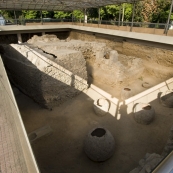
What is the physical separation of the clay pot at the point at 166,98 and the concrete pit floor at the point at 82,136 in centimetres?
23

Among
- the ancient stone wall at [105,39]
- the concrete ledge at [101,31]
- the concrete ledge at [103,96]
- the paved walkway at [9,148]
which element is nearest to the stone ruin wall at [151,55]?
the ancient stone wall at [105,39]

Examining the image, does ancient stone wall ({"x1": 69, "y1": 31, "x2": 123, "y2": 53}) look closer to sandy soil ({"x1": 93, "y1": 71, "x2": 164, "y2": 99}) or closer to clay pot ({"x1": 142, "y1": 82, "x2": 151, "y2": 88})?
sandy soil ({"x1": 93, "y1": 71, "x2": 164, "y2": 99})

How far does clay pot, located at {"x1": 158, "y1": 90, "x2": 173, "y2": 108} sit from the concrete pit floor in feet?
0.75

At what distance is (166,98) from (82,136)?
5176 mm

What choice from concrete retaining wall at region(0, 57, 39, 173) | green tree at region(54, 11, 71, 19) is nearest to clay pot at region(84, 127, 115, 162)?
concrete retaining wall at region(0, 57, 39, 173)

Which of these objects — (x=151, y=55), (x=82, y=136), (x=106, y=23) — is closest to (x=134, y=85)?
(x=151, y=55)

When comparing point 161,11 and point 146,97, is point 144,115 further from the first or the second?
point 161,11

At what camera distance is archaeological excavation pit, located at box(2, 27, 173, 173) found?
5.68m

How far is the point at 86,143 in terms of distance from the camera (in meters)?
5.54

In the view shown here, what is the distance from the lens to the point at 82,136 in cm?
653

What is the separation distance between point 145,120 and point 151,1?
61.4ft

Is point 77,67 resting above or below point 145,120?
above

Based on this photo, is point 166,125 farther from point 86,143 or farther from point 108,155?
point 86,143

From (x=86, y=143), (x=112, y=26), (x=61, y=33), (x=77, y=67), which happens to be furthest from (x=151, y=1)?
(x=86, y=143)
